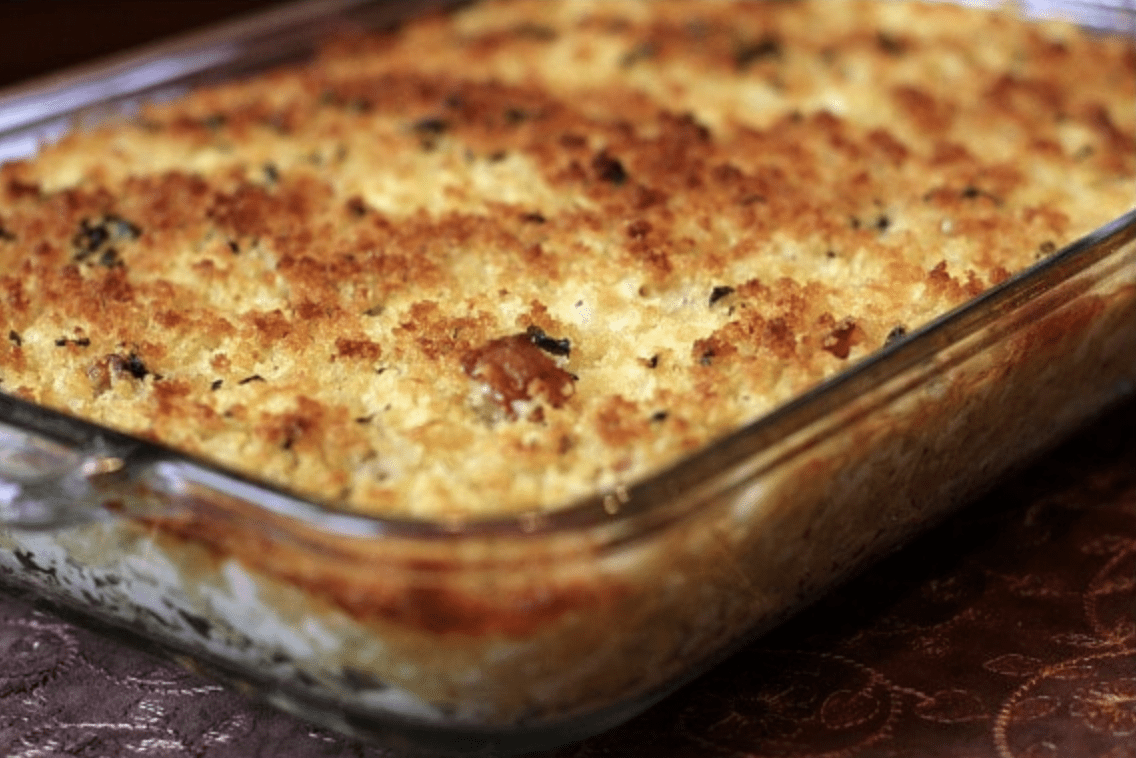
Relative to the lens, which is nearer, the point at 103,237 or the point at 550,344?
the point at 550,344

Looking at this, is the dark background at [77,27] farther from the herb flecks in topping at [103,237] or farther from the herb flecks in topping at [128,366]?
the herb flecks in topping at [128,366]

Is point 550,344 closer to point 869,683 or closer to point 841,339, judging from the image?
point 841,339

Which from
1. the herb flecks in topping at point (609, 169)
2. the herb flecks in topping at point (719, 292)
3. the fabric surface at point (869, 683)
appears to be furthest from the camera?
the herb flecks in topping at point (609, 169)

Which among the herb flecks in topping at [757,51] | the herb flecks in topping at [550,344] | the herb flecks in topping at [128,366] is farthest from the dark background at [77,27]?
the herb flecks in topping at [550,344]

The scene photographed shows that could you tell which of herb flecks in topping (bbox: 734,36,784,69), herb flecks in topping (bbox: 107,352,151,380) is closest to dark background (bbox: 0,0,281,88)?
herb flecks in topping (bbox: 734,36,784,69)

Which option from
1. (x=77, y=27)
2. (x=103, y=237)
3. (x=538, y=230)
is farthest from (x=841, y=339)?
(x=77, y=27)

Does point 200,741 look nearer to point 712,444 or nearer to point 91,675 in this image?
point 91,675

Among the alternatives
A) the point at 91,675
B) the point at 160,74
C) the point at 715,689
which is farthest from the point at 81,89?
the point at 715,689
